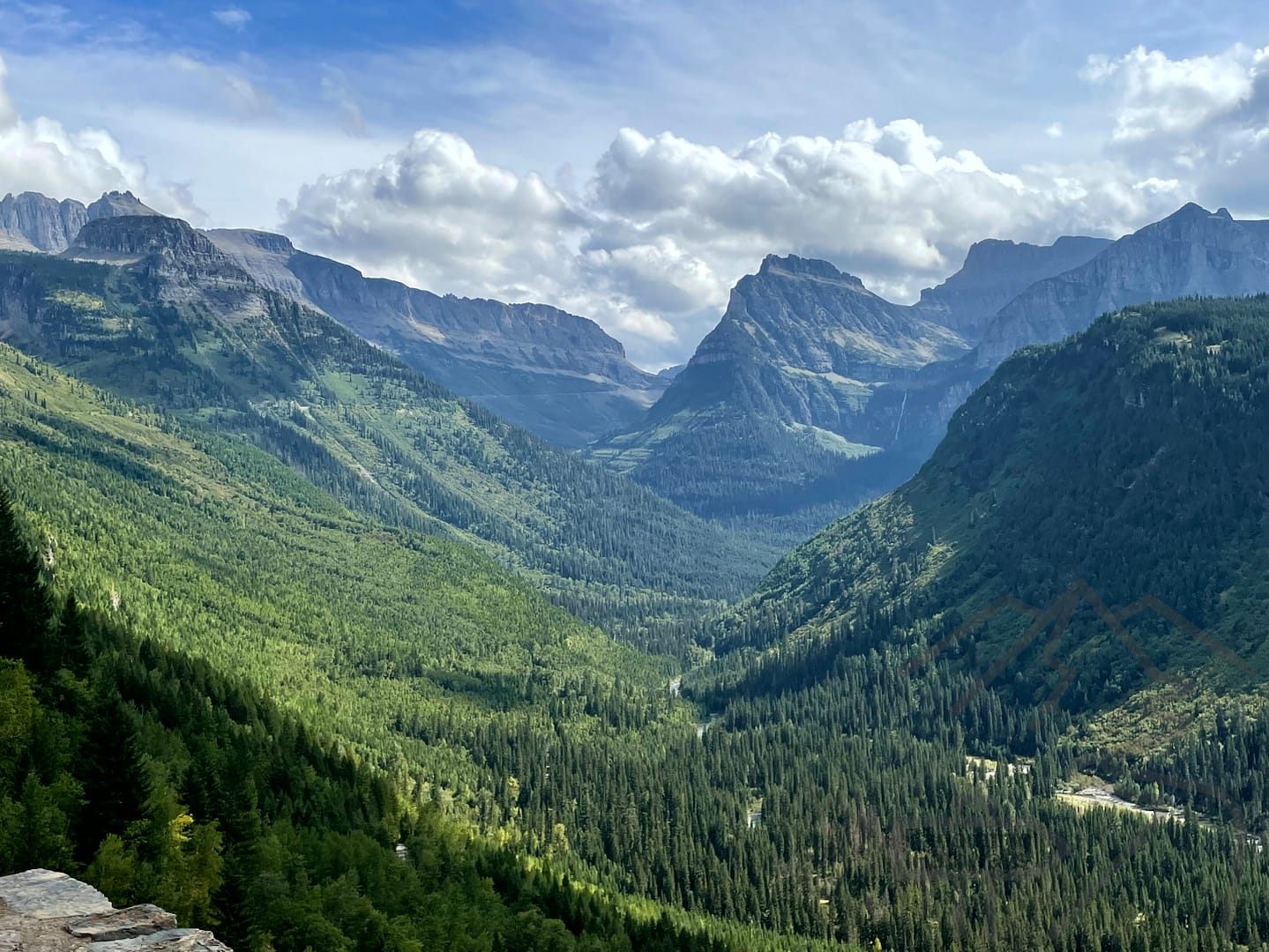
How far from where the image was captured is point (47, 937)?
59531 mm

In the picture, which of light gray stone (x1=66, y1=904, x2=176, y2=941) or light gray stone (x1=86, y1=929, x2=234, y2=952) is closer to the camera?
light gray stone (x1=86, y1=929, x2=234, y2=952)

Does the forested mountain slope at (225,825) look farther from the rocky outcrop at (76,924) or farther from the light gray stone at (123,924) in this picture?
the light gray stone at (123,924)

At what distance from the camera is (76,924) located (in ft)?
201

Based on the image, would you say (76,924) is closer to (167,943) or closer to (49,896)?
(49,896)

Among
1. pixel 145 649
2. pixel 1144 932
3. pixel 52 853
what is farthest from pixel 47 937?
pixel 1144 932

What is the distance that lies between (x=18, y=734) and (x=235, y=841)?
20.1 metres

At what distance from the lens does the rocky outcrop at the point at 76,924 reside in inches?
2309

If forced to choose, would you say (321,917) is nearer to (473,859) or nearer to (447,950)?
(447,950)

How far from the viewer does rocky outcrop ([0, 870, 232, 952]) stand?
58.7 meters

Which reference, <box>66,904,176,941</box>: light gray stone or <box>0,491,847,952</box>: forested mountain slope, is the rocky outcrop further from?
<box>0,491,847,952</box>: forested mountain slope

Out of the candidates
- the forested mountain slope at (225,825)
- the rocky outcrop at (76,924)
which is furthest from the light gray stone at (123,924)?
the forested mountain slope at (225,825)

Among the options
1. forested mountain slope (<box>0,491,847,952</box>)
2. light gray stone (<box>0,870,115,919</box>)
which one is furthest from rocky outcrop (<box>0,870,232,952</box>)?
forested mountain slope (<box>0,491,847,952</box>)

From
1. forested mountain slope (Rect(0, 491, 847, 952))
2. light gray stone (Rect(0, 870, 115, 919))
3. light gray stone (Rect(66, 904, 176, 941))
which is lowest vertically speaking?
forested mountain slope (Rect(0, 491, 847, 952))

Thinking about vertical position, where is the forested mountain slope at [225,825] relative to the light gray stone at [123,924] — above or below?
below
